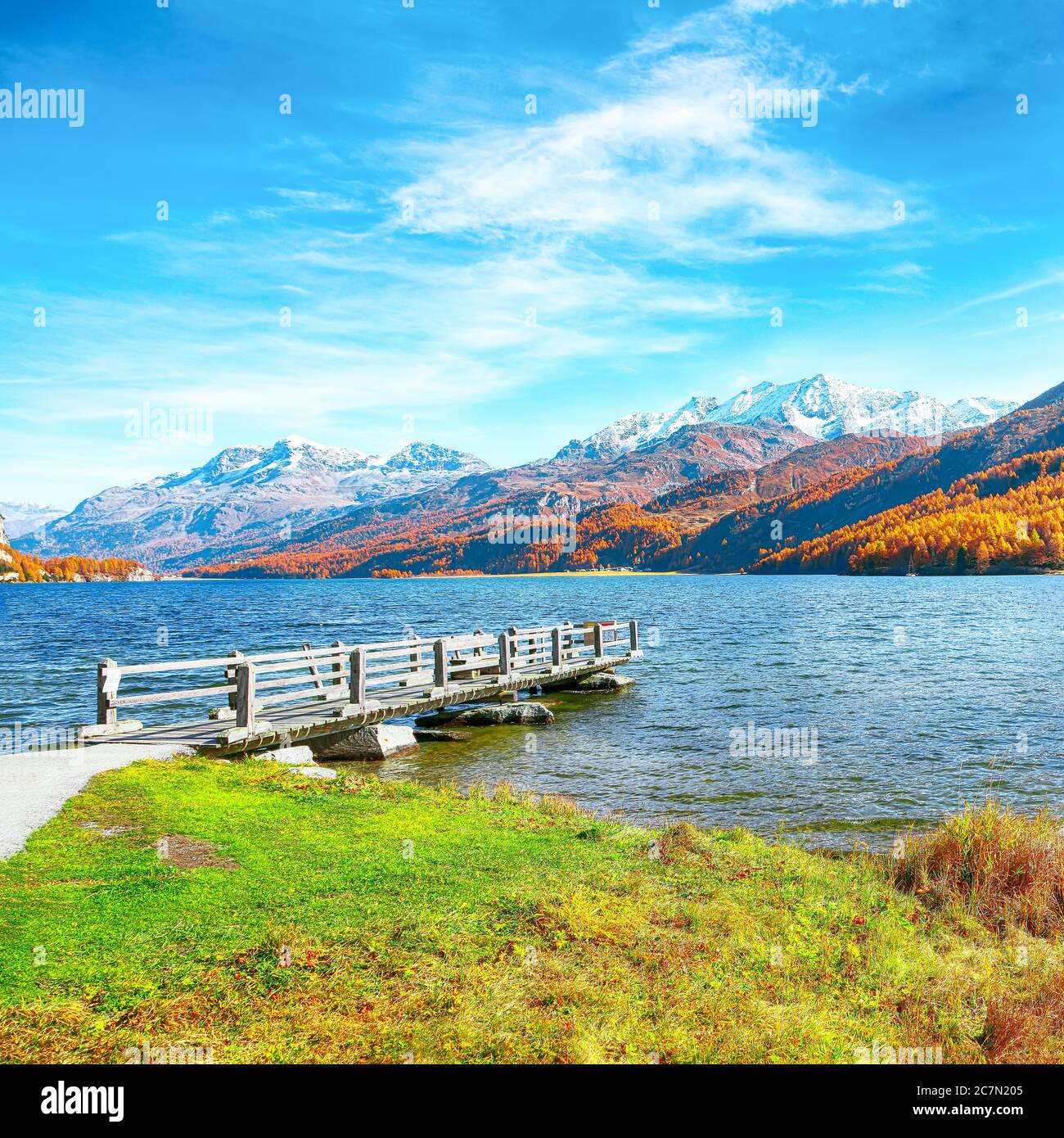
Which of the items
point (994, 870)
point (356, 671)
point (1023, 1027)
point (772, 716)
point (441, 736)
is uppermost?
point (356, 671)

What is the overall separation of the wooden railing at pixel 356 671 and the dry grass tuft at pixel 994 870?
1260cm

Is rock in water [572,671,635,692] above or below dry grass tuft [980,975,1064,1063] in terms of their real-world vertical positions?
below

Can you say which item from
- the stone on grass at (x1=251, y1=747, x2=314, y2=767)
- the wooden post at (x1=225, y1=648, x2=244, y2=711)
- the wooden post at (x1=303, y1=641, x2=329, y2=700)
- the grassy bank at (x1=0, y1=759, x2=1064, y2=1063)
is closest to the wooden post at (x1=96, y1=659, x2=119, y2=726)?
the wooden post at (x1=225, y1=648, x2=244, y2=711)

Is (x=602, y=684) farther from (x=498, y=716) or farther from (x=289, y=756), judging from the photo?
(x=289, y=756)

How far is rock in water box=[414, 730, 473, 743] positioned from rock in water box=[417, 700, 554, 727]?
1.52 metres

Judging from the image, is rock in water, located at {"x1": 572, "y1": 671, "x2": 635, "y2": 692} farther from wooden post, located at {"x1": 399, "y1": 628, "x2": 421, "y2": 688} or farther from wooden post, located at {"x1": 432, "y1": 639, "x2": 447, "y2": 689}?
wooden post, located at {"x1": 432, "y1": 639, "x2": 447, "y2": 689}

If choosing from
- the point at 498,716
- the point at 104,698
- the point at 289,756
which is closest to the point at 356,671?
the point at 289,756

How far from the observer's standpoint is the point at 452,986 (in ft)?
23.1

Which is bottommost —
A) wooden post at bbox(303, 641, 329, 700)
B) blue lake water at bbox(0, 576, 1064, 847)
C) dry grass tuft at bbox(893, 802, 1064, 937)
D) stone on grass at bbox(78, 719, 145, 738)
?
blue lake water at bbox(0, 576, 1064, 847)

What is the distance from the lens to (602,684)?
35.9 meters

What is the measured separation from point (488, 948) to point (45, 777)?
11.1 meters

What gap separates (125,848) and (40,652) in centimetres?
5292

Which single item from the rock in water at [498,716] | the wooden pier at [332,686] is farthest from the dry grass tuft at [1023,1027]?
the rock in water at [498,716]

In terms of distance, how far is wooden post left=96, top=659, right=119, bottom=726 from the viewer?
1873cm
